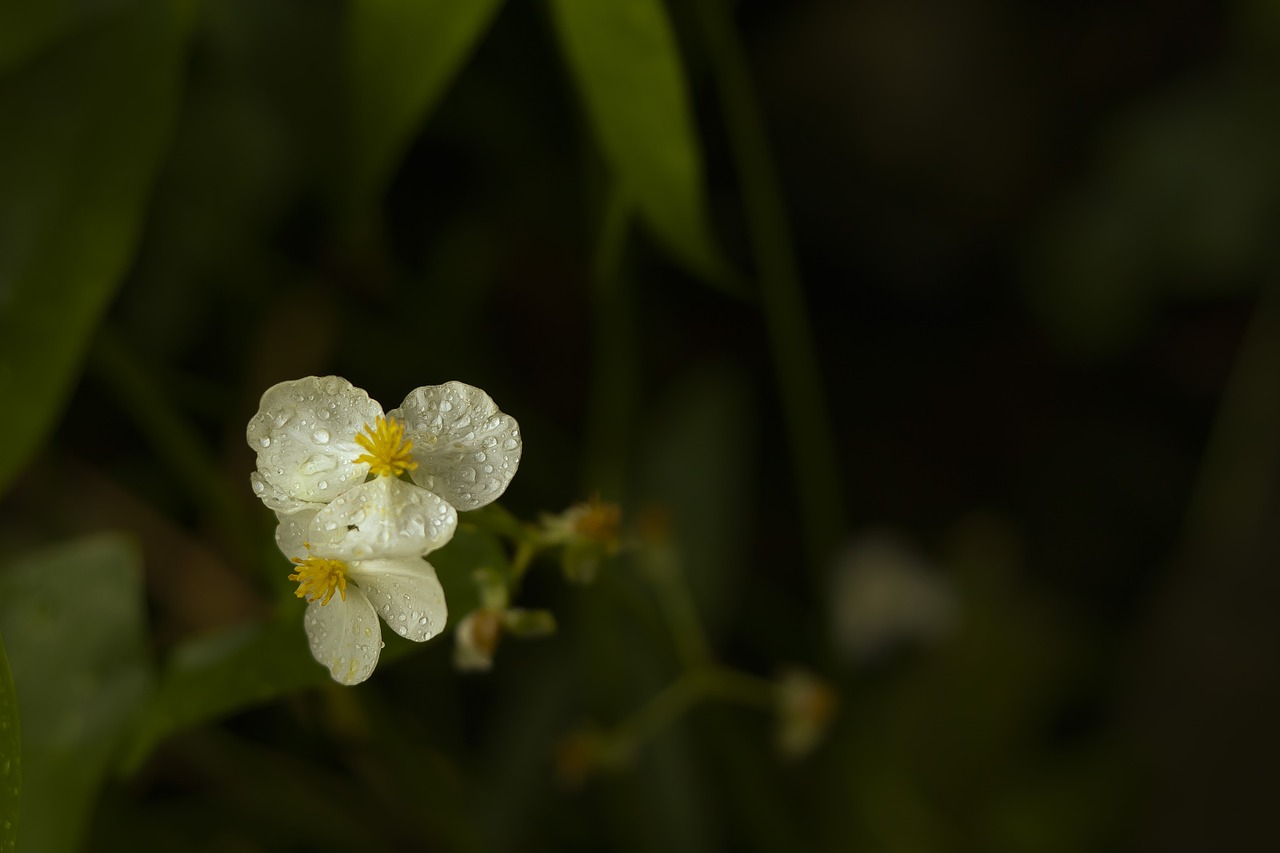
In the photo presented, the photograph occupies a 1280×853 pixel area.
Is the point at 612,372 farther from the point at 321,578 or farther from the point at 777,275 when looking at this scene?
the point at 321,578

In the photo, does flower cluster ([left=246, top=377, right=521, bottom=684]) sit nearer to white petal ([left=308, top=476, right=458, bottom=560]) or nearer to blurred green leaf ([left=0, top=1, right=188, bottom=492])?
white petal ([left=308, top=476, right=458, bottom=560])

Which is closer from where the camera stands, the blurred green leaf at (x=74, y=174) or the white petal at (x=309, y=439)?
the white petal at (x=309, y=439)

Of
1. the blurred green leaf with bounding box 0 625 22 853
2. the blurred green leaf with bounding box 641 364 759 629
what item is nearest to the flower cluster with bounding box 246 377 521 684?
the blurred green leaf with bounding box 0 625 22 853

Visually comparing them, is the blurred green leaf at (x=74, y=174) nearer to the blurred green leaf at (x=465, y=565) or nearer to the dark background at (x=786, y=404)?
the dark background at (x=786, y=404)

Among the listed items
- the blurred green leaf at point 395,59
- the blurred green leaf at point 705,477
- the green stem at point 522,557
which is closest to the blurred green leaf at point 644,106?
the blurred green leaf at point 395,59

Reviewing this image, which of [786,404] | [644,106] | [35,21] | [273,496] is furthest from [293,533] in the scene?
[786,404]

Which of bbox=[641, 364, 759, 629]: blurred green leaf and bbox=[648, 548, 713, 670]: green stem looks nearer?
bbox=[648, 548, 713, 670]: green stem

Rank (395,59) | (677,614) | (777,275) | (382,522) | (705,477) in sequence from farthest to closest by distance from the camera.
Result: (705,477)
(677,614)
(777,275)
(395,59)
(382,522)
